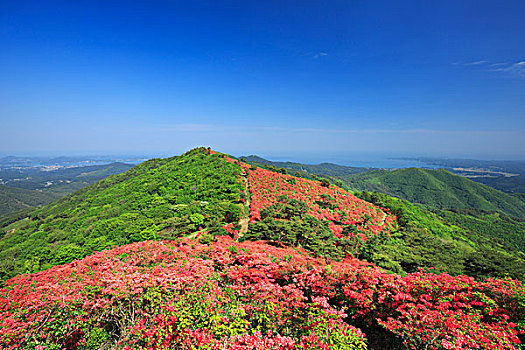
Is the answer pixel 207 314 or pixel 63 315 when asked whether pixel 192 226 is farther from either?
pixel 207 314

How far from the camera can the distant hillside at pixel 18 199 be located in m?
122

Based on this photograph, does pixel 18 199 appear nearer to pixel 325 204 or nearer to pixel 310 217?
pixel 325 204

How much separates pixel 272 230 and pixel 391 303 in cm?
1278

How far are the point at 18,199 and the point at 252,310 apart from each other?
200 m

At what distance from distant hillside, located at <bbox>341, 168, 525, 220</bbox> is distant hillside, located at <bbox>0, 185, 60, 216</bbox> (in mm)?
212606

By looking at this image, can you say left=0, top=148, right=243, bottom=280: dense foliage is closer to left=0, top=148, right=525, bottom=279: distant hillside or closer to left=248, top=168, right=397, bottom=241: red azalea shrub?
left=0, top=148, right=525, bottom=279: distant hillside

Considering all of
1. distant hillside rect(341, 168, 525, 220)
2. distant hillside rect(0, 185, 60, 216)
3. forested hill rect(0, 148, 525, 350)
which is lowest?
distant hillside rect(0, 185, 60, 216)

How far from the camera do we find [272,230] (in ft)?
66.1

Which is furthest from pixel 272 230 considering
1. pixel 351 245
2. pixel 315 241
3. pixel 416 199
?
pixel 416 199

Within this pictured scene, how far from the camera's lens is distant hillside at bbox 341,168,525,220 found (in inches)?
5098

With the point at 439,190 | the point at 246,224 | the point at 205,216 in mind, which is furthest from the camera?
the point at 439,190

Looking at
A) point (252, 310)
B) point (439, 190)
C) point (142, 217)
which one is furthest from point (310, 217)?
point (439, 190)

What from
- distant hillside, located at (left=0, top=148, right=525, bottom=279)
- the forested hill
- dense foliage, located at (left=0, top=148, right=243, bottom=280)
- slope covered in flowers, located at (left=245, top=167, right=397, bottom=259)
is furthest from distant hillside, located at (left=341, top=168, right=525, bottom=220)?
the forested hill

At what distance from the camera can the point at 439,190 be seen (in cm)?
14712
